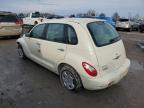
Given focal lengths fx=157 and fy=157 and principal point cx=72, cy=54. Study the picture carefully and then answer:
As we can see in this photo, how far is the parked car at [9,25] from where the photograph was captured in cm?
951

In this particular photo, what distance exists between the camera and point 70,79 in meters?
3.68

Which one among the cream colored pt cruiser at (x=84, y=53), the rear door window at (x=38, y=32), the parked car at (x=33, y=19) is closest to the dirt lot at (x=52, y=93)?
the cream colored pt cruiser at (x=84, y=53)

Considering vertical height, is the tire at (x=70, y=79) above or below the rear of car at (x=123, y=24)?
below

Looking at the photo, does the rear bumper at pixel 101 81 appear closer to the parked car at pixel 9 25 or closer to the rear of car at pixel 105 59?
the rear of car at pixel 105 59

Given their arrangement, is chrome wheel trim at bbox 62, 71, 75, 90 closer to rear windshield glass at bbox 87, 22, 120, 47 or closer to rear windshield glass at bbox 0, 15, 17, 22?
rear windshield glass at bbox 87, 22, 120, 47

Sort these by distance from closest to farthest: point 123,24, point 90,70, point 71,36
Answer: point 90,70 < point 71,36 < point 123,24

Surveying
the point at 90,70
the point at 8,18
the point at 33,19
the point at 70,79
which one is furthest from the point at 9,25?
the point at 33,19

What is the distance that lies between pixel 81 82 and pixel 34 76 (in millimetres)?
1687

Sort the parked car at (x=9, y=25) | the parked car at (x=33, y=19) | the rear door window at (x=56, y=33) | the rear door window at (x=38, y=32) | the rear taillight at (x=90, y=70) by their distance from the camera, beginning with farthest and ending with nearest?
1. the parked car at (x=33, y=19)
2. the parked car at (x=9, y=25)
3. the rear door window at (x=38, y=32)
4. the rear door window at (x=56, y=33)
5. the rear taillight at (x=90, y=70)

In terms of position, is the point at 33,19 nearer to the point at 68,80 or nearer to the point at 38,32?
the point at 38,32

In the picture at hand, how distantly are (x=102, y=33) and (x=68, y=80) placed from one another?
4.48 ft

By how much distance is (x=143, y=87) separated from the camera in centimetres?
399

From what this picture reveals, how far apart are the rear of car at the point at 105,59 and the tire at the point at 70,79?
0.20 metres

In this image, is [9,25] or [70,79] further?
[9,25]
